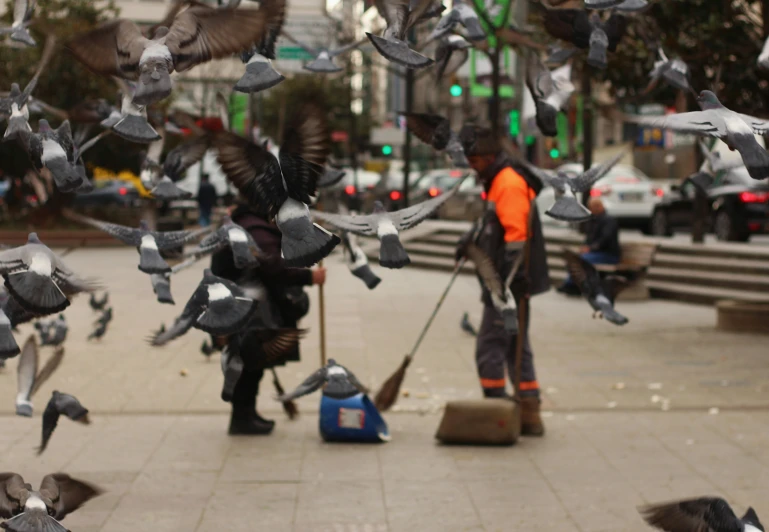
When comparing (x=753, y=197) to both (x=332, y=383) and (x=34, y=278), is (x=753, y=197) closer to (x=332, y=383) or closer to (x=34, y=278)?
(x=332, y=383)

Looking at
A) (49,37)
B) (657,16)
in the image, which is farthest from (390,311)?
(49,37)

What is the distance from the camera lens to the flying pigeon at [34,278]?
14.3 ft

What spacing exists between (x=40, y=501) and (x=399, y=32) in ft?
7.64

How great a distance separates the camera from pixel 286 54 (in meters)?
21.9

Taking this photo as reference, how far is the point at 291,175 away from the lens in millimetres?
4441

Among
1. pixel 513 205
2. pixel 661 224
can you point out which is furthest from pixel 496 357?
pixel 661 224

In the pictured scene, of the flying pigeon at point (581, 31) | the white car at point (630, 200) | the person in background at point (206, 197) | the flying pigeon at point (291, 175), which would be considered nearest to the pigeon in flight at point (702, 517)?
the flying pigeon at point (291, 175)

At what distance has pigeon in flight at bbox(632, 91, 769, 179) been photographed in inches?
164

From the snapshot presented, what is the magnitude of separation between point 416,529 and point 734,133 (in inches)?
99.9

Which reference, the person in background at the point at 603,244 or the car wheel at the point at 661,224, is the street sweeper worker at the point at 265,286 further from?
the car wheel at the point at 661,224

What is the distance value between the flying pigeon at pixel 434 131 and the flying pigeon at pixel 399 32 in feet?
3.01

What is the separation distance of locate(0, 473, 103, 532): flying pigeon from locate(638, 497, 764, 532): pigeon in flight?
220 cm

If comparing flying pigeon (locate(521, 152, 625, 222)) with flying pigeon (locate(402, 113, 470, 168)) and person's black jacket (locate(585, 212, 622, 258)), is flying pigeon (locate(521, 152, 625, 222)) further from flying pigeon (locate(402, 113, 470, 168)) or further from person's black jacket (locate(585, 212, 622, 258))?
person's black jacket (locate(585, 212, 622, 258))

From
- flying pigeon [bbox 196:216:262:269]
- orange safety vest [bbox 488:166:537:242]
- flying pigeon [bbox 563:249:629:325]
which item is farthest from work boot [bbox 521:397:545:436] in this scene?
flying pigeon [bbox 196:216:262:269]
